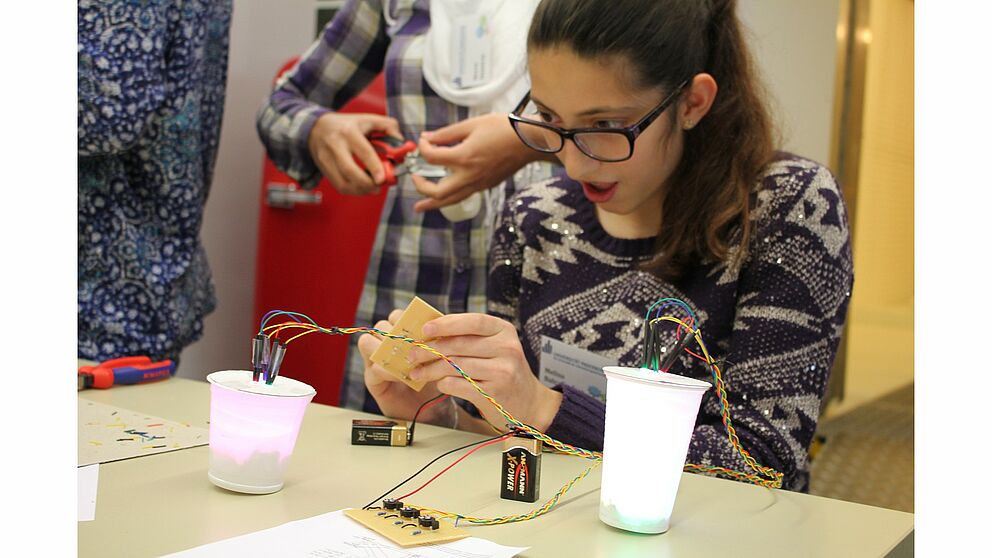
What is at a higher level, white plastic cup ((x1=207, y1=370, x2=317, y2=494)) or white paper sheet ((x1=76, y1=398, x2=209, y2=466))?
white plastic cup ((x1=207, y1=370, x2=317, y2=494))

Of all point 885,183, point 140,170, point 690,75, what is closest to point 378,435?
point 690,75

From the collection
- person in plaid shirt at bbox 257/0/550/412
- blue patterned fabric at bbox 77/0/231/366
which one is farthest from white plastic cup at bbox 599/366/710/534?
blue patterned fabric at bbox 77/0/231/366

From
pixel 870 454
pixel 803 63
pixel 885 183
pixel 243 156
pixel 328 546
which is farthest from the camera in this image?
pixel 870 454

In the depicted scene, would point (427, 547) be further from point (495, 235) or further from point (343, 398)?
point (343, 398)

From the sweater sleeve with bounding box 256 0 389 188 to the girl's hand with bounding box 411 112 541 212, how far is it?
0.34m

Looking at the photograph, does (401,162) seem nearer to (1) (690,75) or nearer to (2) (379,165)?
(2) (379,165)

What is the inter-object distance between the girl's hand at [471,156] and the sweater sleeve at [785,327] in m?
0.45

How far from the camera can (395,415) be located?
41.6 inches

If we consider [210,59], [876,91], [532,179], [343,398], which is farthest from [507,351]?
[876,91]

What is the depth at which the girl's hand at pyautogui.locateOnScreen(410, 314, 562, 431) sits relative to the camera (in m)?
0.88

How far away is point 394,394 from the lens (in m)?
1.05

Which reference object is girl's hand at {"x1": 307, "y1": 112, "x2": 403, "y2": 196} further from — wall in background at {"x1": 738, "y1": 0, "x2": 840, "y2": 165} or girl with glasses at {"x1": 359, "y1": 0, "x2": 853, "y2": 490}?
wall in background at {"x1": 738, "y1": 0, "x2": 840, "y2": 165}

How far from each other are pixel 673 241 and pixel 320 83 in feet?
3.19

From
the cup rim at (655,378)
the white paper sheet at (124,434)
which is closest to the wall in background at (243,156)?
the white paper sheet at (124,434)
